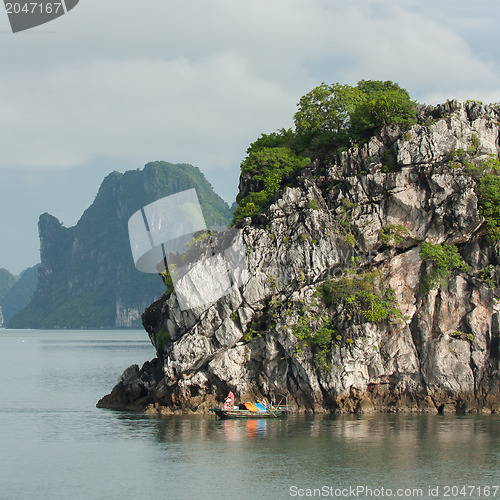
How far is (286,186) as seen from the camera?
4466 cm

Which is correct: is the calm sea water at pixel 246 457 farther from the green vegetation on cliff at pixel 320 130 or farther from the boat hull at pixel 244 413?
the green vegetation on cliff at pixel 320 130

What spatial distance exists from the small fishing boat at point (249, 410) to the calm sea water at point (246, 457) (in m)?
0.54

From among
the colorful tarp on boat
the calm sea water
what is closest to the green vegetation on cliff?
the colorful tarp on boat

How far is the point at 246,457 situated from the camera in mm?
28859

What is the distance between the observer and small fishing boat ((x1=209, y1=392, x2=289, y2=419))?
37562mm

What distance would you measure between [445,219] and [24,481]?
25.8 m

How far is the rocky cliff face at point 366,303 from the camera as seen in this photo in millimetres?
38438

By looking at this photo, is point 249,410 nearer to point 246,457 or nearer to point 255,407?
point 255,407

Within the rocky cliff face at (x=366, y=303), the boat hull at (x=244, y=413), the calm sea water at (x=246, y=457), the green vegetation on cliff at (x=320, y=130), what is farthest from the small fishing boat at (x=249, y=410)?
the green vegetation on cliff at (x=320, y=130)

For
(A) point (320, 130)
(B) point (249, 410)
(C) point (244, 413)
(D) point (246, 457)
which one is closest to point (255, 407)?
(B) point (249, 410)

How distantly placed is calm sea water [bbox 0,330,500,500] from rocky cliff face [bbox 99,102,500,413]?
1.92 meters

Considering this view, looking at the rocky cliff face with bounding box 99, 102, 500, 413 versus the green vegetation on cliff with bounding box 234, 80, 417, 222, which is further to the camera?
the green vegetation on cliff with bounding box 234, 80, 417, 222

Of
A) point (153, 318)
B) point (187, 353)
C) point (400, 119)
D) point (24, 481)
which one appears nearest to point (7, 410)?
point (153, 318)

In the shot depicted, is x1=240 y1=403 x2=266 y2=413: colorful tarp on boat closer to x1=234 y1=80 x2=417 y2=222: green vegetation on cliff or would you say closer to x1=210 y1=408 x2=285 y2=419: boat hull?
x1=210 y1=408 x2=285 y2=419: boat hull
